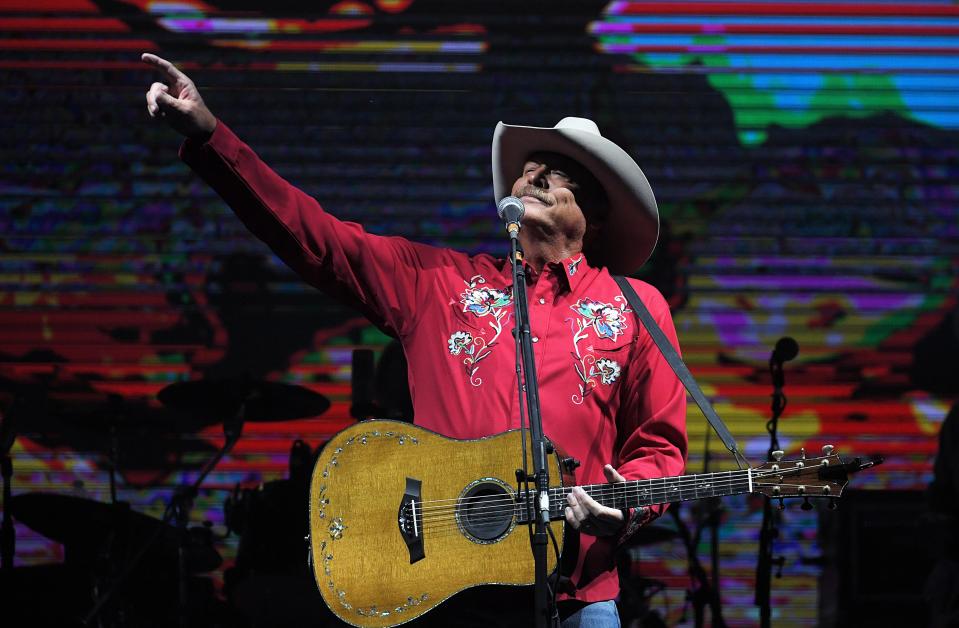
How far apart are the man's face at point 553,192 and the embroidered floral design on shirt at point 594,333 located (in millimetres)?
351

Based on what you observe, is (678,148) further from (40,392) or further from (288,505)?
(40,392)

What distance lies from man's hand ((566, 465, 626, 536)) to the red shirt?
0.70 ft

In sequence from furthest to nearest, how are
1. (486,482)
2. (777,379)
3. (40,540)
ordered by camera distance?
1. (40,540)
2. (777,379)
3. (486,482)

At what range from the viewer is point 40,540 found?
6.80 metres

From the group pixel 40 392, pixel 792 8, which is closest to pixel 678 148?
pixel 792 8

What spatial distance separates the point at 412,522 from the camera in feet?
11.9

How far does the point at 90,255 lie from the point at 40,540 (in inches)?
65.2

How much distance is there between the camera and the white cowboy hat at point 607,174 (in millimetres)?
4312

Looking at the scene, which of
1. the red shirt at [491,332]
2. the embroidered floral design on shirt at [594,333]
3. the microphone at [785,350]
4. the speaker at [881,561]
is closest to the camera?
the red shirt at [491,332]

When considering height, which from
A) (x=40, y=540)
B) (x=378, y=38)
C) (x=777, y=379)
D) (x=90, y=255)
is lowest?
(x=40, y=540)

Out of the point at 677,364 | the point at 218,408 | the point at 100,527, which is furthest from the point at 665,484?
the point at 100,527

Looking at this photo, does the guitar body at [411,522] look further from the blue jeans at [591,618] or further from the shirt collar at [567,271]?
the shirt collar at [567,271]

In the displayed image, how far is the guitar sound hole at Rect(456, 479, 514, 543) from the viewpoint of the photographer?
3.59m

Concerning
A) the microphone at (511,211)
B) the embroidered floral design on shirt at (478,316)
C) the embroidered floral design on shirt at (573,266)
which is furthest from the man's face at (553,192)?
the microphone at (511,211)
